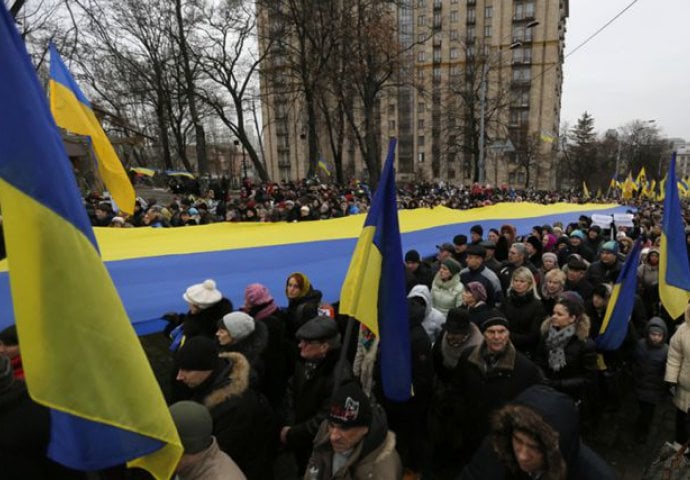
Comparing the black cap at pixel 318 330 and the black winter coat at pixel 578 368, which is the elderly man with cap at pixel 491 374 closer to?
the black winter coat at pixel 578 368

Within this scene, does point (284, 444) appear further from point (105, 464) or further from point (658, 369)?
point (658, 369)

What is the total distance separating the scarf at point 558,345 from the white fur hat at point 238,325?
2.28 metres

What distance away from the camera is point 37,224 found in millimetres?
1345

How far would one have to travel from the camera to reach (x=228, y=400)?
2256mm

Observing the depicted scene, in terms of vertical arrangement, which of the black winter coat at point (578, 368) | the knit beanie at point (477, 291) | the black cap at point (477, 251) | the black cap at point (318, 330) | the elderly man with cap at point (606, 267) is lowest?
the black winter coat at point (578, 368)

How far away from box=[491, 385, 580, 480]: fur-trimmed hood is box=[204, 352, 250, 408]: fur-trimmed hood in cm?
134

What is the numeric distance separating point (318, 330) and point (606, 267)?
14.5ft

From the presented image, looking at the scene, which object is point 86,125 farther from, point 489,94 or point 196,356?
point 489,94

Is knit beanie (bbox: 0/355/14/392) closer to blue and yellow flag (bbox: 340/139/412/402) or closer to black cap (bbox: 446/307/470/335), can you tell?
blue and yellow flag (bbox: 340/139/412/402)

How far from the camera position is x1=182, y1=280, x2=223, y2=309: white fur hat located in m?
3.35

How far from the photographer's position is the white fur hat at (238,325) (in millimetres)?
2904

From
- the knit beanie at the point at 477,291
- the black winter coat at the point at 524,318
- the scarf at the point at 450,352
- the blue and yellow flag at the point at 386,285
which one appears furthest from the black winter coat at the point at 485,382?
the knit beanie at the point at 477,291

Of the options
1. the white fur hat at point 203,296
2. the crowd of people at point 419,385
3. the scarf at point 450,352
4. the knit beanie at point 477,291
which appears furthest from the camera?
the knit beanie at point 477,291

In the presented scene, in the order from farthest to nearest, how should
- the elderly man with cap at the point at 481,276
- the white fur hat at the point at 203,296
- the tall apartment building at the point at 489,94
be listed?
the tall apartment building at the point at 489,94, the elderly man with cap at the point at 481,276, the white fur hat at the point at 203,296
